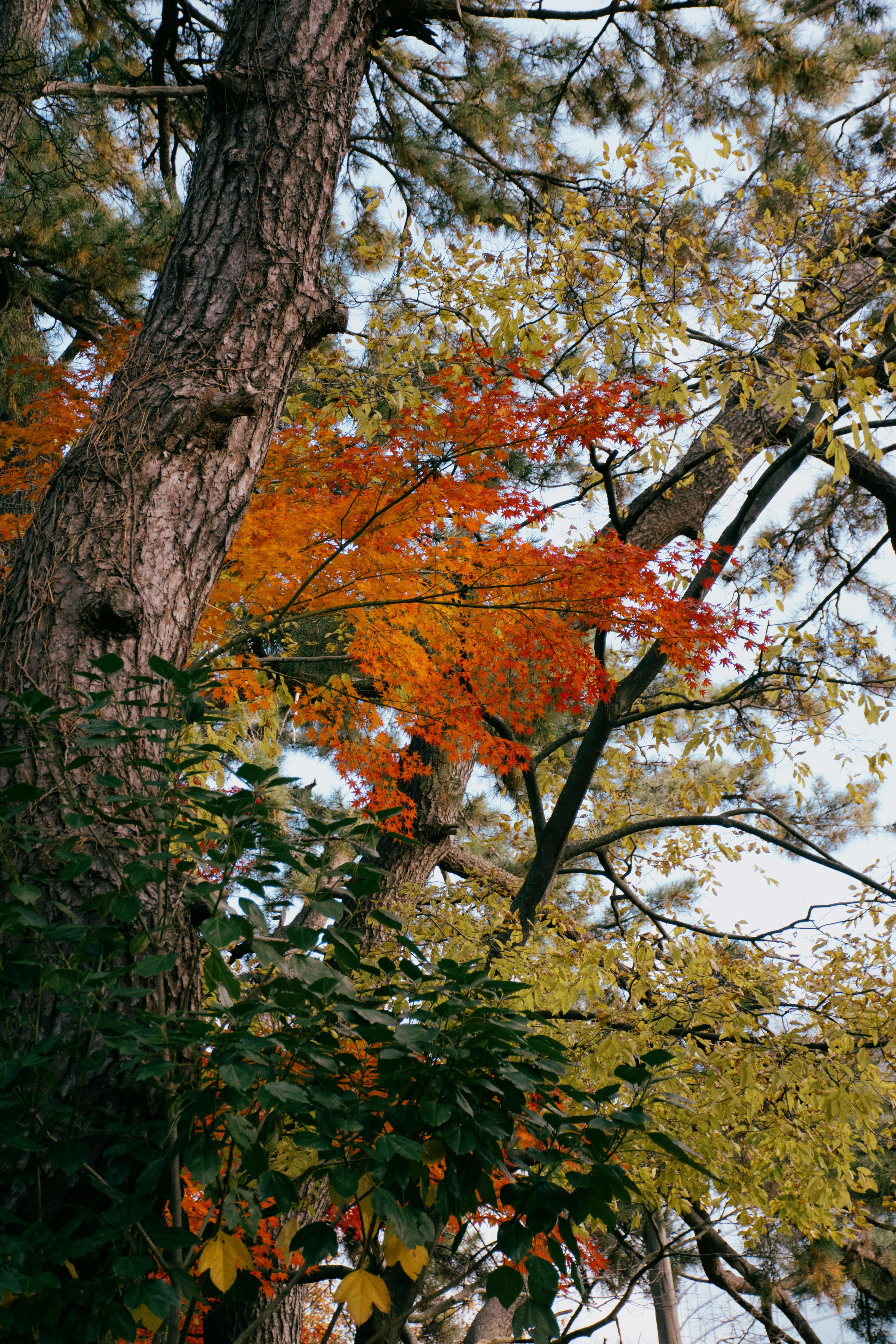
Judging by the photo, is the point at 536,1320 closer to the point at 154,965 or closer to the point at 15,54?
the point at 154,965

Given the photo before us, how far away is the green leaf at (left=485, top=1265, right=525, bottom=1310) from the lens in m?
1.25

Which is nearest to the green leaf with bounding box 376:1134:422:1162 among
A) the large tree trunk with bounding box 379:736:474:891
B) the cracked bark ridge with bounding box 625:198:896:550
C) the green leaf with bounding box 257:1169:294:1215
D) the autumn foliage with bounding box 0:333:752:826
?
the green leaf with bounding box 257:1169:294:1215

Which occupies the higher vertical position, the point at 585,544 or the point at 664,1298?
the point at 585,544

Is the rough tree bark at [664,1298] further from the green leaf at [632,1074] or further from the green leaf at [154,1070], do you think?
the green leaf at [154,1070]

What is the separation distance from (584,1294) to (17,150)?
23.2 ft

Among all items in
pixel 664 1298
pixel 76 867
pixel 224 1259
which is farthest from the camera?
pixel 664 1298

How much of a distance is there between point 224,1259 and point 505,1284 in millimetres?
423

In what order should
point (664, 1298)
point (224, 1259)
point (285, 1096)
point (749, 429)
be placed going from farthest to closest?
point (664, 1298) → point (749, 429) → point (224, 1259) → point (285, 1096)

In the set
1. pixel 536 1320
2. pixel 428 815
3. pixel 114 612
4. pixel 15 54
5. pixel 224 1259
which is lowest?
pixel 536 1320

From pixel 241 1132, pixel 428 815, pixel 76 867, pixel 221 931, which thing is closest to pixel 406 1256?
pixel 241 1132

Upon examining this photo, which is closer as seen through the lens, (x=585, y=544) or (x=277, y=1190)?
(x=277, y=1190)

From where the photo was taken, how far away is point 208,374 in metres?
2.57

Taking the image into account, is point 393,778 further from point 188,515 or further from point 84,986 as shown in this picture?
point 84,986

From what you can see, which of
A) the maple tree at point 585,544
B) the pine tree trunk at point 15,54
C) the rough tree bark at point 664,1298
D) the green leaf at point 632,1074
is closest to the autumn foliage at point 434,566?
the maple tree at point 585,544
